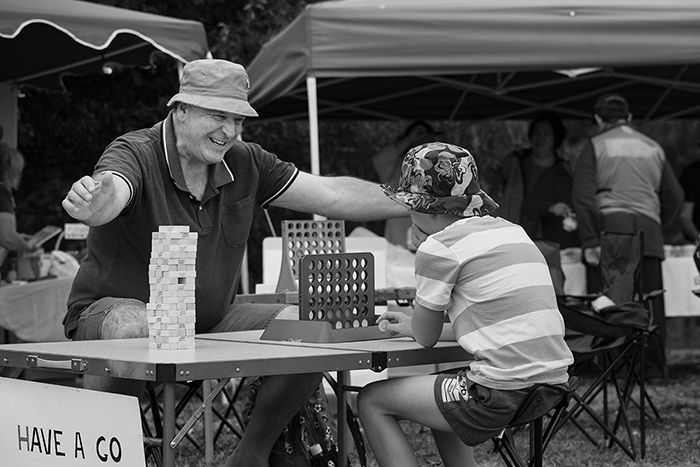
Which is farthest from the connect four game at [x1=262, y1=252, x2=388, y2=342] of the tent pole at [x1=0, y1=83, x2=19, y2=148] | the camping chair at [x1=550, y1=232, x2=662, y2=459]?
the tent pole at [x1=0, y1=83, x2=19, y2=148]

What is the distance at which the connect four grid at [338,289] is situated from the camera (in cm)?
328

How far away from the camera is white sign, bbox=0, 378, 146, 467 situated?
2697 mm

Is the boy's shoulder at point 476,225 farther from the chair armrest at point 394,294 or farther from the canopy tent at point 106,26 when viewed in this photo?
the canopy tent at point 106,26

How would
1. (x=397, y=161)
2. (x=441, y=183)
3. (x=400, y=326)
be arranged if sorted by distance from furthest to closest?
(x=397, y=161) < (x=400, y=326) < (x=441, y=183)

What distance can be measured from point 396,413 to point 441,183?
1.96ft

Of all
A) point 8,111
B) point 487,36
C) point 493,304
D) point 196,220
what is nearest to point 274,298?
point 196,220

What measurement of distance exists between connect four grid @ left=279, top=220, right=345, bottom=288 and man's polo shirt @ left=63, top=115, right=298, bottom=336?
2.06 feet

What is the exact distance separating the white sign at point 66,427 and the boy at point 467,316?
72 centimetres

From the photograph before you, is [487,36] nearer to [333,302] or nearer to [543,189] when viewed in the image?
[543,189]

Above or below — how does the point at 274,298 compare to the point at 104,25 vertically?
below

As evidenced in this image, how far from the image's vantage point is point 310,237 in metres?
4.59

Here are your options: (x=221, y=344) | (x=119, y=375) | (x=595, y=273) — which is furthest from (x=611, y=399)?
(x=119, y=375)

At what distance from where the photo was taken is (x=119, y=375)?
8.68ft

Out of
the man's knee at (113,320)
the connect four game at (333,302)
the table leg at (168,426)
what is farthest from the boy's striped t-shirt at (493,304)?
the man's knee at (113,320)
